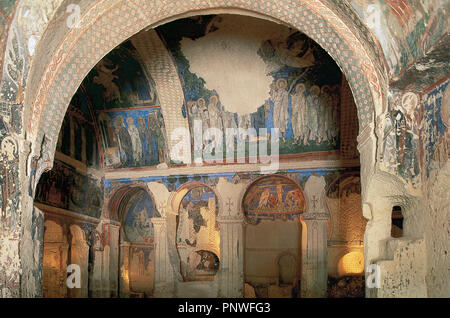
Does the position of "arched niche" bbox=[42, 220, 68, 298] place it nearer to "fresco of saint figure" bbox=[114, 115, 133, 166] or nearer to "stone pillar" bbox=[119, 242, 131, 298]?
"stone pillar" bbox=[119, 242, 131, 298]

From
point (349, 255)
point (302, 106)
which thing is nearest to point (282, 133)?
point (302, 106)

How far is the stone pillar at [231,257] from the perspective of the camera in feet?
39.5

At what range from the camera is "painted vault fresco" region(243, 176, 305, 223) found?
12.9 metres

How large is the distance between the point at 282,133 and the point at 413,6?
7118 millimetres

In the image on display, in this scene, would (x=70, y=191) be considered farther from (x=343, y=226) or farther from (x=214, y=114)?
(x=343, y=226)

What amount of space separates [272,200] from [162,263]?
3057mm

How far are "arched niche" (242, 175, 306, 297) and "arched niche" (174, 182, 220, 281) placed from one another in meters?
0.84

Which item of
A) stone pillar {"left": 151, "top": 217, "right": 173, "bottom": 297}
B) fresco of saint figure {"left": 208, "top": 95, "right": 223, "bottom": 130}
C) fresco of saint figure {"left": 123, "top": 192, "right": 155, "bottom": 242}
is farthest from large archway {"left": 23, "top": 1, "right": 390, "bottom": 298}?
fresco of saint figure {"left": 123, "top": 192, "right": 155, "bottom": 242}

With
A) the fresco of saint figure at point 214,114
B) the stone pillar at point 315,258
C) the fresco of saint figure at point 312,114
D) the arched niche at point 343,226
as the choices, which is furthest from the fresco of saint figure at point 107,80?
the arched niche at point 343,226

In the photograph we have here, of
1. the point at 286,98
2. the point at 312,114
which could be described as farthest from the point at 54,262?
the point at 312,114

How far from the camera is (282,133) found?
40.6ft

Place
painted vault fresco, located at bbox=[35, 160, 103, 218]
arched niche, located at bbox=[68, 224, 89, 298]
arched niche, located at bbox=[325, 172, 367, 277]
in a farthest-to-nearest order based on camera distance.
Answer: arched niche, located at bbox=[68, 224, 89, 298], arched niche, located at bbox=[325, 172, 367, 277], painted vault fresco, located at bbox=[35, 160, 103, 218]

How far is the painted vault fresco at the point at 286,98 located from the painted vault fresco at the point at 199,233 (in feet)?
4.70

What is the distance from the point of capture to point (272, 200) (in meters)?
13.1
